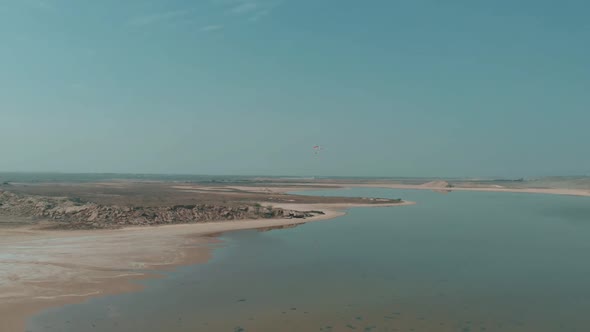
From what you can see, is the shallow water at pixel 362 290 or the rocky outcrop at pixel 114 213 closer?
the shallow water at pixel 362 290

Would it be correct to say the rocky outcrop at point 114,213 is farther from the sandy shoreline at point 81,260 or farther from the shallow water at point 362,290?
the shallow water at point 362,290

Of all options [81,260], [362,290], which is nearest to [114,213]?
[81,260]

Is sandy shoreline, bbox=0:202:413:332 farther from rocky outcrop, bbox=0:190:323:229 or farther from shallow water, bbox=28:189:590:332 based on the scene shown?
rocky outcrop, bbox=0:190:323:229

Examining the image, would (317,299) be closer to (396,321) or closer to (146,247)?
(396,321)

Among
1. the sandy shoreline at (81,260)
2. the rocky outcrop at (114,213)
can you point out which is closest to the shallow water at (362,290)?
the sandy shoreline at (81,260)

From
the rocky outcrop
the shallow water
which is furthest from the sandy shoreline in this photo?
the rocky outcrop

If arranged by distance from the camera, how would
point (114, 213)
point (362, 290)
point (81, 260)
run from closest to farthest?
point (362, 290) < point (81, 260) < point (114, 213)

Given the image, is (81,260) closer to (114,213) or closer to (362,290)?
(362,290)
